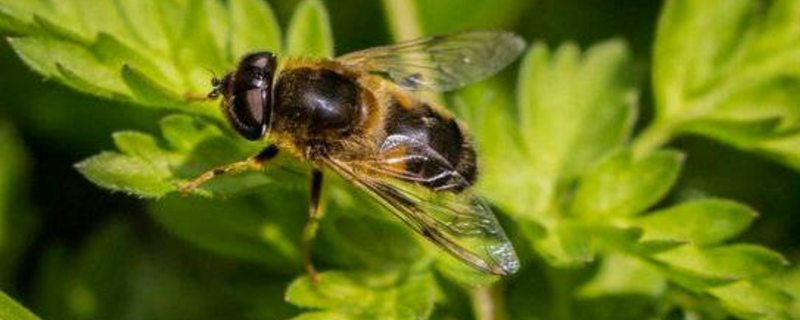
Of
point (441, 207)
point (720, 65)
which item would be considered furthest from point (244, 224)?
point (720, 65)

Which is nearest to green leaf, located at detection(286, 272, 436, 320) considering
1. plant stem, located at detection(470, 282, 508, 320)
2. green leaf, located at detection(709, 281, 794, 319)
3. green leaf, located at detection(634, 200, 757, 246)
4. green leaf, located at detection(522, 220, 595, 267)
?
plant stem, located at detection(470, 282, 508, 320)

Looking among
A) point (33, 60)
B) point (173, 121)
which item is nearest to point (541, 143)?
A: point (173, 121)

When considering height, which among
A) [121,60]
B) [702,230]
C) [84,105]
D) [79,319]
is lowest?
[79,319]

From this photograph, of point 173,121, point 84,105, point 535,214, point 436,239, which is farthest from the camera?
point 84,105

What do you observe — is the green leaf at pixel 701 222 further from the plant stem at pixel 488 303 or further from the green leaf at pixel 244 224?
the green leaf at pixel 244 224

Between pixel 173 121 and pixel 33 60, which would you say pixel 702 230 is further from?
pixel 33 60

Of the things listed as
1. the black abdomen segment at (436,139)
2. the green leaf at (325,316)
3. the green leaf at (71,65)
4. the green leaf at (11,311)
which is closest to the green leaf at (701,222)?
the black abdomen segment at (436,139)

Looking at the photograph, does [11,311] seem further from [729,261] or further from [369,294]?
[729,261]
